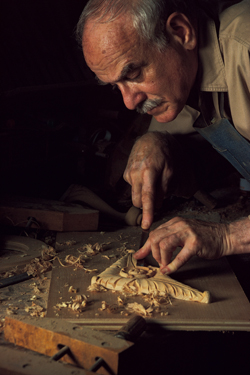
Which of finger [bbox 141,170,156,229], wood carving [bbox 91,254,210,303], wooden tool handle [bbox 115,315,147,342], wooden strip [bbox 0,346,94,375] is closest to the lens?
wooden strip [bbox 0,346,94,375]

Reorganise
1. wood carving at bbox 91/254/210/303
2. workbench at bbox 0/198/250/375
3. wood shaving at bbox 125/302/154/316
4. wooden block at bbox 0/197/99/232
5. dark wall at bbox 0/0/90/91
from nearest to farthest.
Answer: workbench at bbox 0/198/250/375, wood shaving at bbox 125/302/154/316, wood carving at bbox 91/254/210/303, wooden block at bbox 0/197/99/232, dark wall at bbox 0/0/90/91

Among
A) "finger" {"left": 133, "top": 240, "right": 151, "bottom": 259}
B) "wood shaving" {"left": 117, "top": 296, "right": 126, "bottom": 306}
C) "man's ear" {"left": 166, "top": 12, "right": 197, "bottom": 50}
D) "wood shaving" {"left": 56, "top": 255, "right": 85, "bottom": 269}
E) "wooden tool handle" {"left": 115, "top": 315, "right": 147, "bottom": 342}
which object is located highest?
"man's ear" {"left": 166, "top": 12, "right": 197, "bottom": 50}

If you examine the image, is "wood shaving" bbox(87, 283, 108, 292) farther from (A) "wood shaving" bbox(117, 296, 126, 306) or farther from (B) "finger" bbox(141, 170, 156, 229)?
(B) "finger" bbox(141, 170, 156, 229)

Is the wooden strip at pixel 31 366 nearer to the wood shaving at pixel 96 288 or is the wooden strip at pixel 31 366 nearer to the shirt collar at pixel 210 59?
the wood shaving at pixel 96 288

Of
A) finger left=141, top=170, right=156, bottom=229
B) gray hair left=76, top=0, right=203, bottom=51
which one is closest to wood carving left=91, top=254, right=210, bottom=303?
finger left=141, top=170, right=156, bottom=229

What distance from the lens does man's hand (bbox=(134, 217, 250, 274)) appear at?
1781 mm

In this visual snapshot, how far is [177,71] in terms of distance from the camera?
6.34ft

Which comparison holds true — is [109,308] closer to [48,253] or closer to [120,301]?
[120,301]

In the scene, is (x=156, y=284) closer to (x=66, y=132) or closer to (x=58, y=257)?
(x=58, y=257)

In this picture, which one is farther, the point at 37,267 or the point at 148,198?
the point at 148,198

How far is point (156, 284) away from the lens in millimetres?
1727

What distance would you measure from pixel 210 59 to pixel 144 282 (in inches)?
44.8

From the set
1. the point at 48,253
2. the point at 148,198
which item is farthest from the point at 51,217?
the point at 148,198

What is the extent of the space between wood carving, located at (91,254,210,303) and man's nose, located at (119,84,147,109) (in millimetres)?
812
